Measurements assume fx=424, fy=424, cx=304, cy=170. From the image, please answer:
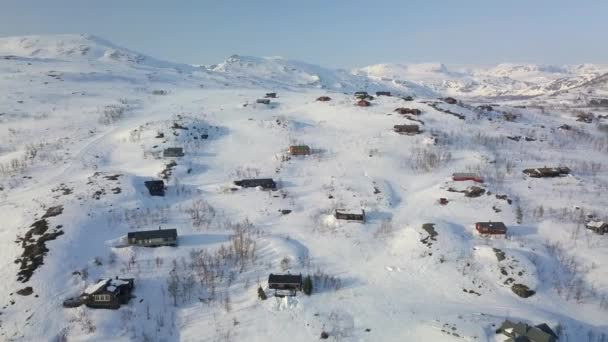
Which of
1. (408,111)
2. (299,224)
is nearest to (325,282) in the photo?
(299,224)

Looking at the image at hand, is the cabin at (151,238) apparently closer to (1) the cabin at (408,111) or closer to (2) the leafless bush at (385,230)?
(2) the leafless bush at (385,230)

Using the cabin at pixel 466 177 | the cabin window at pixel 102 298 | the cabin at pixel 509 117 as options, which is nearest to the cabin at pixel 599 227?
the cabin at pixel 466 177

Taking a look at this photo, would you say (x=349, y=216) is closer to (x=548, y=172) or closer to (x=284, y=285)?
(x=284, y=285)

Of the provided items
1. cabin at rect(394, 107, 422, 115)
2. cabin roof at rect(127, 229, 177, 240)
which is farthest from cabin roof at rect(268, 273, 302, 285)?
cabin at rect(394, 107, 422, 115)

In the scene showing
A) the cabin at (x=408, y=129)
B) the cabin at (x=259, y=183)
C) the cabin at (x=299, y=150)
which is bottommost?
the cabin at (x=259, y=183)

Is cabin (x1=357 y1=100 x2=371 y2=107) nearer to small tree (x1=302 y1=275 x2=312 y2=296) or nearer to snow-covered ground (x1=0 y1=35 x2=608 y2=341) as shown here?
snow-covered ground (x1=0 y1=35 x2=608 y2=341)

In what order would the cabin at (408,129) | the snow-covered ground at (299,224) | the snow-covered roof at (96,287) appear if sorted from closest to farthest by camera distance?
the snow-covered ground at (299,224), the snow-covered roof at (96,287), the cabin at (408,129)

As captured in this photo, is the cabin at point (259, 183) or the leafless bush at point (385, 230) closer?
the leafless bush at point (385, 230)
